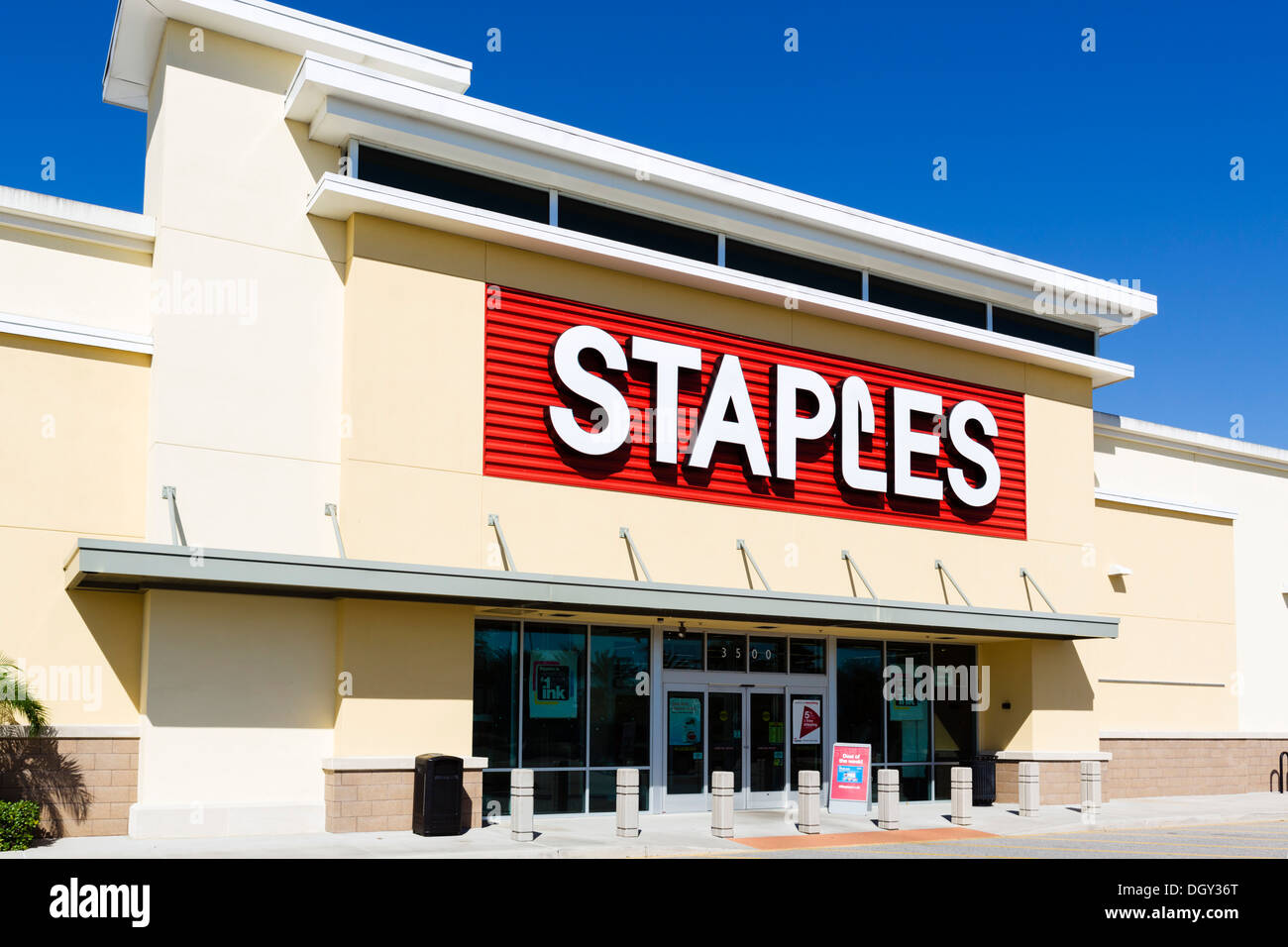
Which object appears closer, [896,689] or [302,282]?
[302,282]

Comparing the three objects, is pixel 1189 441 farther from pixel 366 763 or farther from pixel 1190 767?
pixel 366 763

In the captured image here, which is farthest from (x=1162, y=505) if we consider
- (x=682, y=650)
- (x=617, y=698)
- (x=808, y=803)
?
(x=617, y=698)

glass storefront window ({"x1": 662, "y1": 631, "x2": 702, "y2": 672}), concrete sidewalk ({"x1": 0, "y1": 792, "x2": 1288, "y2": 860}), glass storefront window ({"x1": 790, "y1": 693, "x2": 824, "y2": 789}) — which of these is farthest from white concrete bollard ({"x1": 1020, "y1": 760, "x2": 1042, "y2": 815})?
glass storefront window ({"x1": 662, "y1": 631, "x2": 702, "y2": 672})

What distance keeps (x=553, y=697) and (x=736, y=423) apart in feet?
19.8

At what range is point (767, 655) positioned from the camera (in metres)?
24.2

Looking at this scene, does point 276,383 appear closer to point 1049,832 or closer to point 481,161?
point 481,161

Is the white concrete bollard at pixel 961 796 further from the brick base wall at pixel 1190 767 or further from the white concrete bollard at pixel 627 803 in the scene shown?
the brick base wall at pixel 1190 767

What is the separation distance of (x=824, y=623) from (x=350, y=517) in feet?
29.6

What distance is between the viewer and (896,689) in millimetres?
25984

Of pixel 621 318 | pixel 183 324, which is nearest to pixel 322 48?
pixel 183 324

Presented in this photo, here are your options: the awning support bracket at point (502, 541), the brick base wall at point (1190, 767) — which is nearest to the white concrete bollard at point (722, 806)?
the awning support bracket at point (502, 541)

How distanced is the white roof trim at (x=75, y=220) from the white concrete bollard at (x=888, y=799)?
14632mm

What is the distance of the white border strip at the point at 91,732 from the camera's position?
17266 mm
